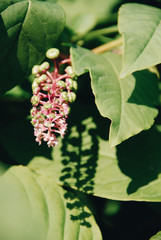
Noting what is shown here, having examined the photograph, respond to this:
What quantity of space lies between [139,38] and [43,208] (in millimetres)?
1018

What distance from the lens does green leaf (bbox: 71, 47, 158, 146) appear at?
1.35 meters

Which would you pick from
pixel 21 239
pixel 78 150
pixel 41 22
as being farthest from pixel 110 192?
pixel 41 22

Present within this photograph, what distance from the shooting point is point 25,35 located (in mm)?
1531

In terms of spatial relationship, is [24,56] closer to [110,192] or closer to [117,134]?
[117,134]

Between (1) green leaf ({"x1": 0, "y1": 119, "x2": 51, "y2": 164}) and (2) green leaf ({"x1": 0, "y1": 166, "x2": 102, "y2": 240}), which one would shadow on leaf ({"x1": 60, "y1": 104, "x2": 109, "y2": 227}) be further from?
(1) green leaf ({"x1": 0, "y1": 119, "x2": 51, "y2": 164})

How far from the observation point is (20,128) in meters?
2.05

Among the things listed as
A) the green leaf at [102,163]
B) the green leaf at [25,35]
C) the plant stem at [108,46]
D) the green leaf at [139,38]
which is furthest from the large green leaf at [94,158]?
the green leaf at [139,38]

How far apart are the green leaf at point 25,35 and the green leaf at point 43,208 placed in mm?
541

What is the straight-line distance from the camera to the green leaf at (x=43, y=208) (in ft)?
4.22

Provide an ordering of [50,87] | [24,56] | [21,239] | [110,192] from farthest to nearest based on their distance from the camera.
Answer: [110,192]
[24,56]
[50,87]
[21,239]

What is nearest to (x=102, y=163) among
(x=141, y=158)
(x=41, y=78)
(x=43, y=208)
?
(x=141, y=158)

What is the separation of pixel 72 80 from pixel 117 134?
1.23 feet

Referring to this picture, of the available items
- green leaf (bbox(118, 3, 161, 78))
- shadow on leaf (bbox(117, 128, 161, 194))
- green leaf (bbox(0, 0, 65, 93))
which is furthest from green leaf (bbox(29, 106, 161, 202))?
green leaf (bbox(118, 3, 161, 78))

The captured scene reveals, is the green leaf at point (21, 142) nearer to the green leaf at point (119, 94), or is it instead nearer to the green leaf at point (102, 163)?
the green leaf at point (102, 163)
